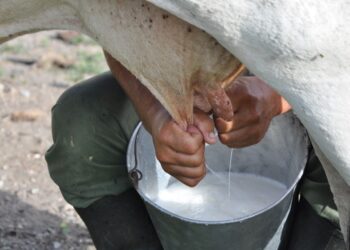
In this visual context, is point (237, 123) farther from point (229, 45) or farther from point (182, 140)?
point (229, 45)

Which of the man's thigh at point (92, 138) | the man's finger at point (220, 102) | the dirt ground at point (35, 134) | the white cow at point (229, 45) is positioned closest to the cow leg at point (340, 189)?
the white cow at point (229, 45)

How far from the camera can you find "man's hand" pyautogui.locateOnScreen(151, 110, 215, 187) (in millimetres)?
1380

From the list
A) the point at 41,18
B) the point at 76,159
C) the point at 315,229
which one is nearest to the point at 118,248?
the point at 76,159

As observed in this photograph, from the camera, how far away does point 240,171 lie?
183 cm

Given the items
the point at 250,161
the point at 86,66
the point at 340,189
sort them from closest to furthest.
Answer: the point at 340,189 → the point at 250,161 → the point at 86,66

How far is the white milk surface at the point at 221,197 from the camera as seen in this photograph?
1.66m

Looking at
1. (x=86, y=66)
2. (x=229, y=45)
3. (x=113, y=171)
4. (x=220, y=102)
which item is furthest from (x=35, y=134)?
(x=229, y=45)

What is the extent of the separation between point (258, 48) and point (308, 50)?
0.06 meters

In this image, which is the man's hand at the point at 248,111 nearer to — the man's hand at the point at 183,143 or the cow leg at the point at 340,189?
the man's hand at the point at 183,143

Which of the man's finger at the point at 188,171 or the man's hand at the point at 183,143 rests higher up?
the man's hand at the point at 183,143

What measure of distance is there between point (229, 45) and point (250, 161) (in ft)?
2.31

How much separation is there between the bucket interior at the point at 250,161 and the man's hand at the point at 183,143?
0.16 metres

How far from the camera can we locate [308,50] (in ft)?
3.62

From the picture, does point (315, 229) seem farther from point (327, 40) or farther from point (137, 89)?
point (327, 40)
